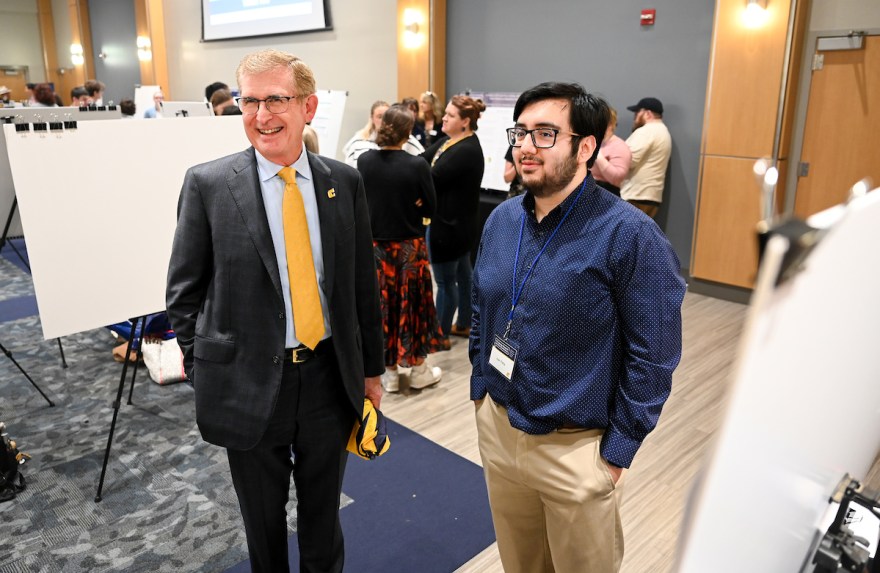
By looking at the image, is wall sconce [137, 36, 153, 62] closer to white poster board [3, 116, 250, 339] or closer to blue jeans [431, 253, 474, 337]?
blue jeans [431, 253, 474, 337]

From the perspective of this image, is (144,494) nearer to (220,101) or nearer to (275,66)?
(275,66)

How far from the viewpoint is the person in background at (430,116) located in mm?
6117

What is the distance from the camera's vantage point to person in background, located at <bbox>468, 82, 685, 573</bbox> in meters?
1.41

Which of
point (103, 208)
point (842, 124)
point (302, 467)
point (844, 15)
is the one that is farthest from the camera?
point (842, 124)

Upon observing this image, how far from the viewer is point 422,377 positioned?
3812 millimetres

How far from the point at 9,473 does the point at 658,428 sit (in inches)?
118

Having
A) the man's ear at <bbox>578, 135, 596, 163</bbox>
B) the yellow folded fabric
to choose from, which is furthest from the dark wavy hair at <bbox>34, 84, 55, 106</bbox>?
the man's ear at <bbox>578, 135, 596, 163</bbox>

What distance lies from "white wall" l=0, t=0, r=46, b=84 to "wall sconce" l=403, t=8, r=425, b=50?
1308 cm

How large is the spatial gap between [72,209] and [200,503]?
1.28 m

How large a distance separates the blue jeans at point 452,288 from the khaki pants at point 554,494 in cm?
256

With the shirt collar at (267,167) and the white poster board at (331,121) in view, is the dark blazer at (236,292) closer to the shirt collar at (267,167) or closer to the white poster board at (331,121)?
the shirt collar at (267,167)

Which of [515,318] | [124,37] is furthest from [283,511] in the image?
[124,37]

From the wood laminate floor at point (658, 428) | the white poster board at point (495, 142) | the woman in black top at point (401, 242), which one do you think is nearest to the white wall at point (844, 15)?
the wood laminate floor at point (658, 428)

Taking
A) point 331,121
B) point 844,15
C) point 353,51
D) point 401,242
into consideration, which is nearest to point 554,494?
point 401,242
